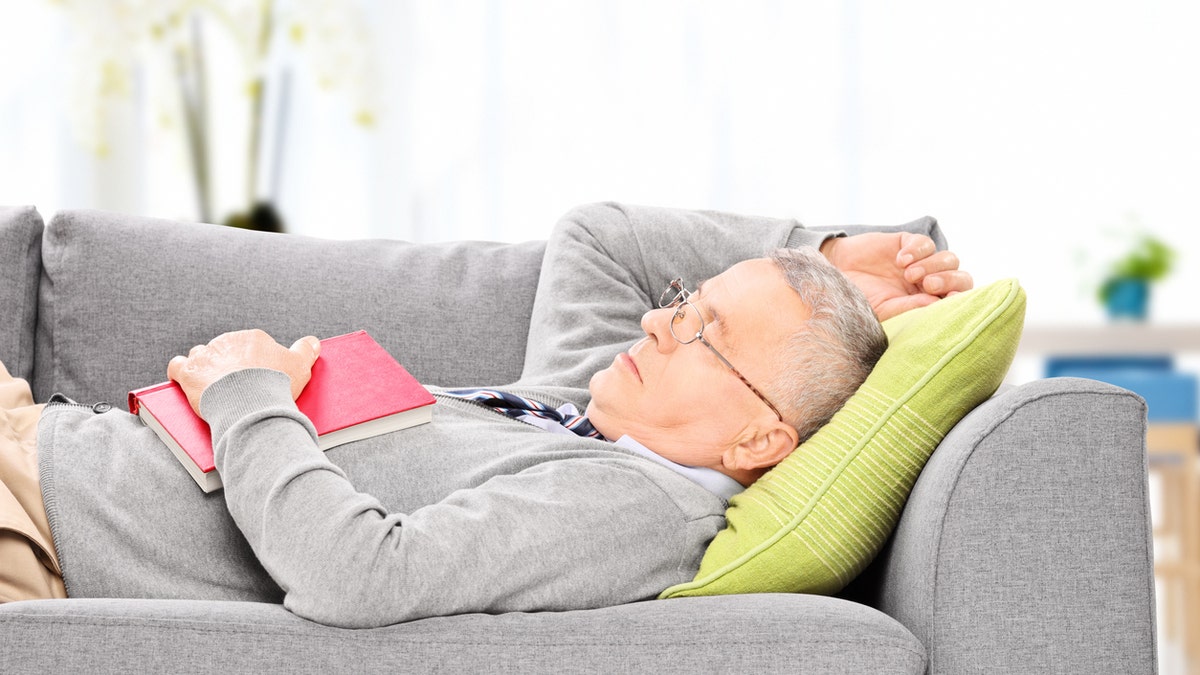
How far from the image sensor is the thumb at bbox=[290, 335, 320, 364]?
133 cm

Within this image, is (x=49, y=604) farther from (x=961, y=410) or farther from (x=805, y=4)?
(x=805, y=4)

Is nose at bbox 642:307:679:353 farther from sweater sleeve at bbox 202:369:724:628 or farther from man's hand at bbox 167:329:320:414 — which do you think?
man's hand at bbox 167:329:320:414

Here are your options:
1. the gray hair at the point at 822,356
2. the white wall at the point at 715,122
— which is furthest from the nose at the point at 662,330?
the white wall at the point at 715,122

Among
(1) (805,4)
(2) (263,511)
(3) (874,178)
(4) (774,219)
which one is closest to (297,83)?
(1) (805,4)

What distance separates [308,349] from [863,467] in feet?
2.35

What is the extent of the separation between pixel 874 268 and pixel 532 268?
1.86ft

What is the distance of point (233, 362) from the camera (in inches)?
49.4

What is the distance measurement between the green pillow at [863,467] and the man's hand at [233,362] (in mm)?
550

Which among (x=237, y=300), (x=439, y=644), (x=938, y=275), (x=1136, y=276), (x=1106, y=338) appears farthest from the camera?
(x=1136, y=276)

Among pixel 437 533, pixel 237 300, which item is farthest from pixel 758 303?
pixel 237 300

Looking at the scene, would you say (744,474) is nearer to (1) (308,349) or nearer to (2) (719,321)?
(2) (719,321)

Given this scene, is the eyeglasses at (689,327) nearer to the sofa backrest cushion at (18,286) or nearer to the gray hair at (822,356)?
the gray hair at (822,356)

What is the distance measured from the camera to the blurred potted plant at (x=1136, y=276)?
3.17m

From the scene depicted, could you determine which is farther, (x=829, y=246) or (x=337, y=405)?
(x=829, y=246)
